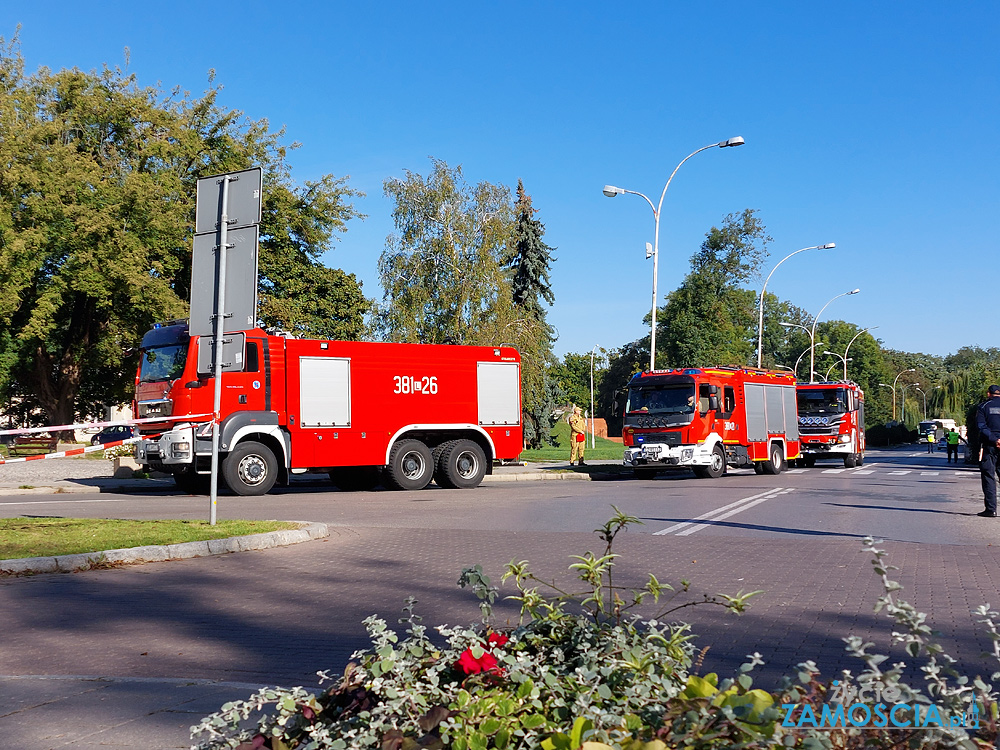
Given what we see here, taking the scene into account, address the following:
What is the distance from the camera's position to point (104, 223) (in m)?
29.8

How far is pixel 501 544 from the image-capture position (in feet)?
35.9

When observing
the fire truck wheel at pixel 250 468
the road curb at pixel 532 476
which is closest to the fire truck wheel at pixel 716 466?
the road curb at pixel 532 476

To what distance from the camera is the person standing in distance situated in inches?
548

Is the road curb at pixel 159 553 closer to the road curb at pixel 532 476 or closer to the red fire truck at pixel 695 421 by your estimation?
the road curb at pixel 532 476

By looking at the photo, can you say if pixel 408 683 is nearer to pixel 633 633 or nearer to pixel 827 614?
pixel 633 633

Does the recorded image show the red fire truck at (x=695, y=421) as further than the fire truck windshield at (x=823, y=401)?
No

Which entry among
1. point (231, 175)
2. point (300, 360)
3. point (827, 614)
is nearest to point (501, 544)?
point (827, 614)

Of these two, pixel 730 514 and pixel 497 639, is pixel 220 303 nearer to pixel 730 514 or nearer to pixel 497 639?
pixel 730 514

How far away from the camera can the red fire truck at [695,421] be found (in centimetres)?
2489

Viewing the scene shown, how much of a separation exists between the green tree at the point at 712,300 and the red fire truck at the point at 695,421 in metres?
49.5

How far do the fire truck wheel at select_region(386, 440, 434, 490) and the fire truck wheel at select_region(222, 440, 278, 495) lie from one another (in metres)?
2.52

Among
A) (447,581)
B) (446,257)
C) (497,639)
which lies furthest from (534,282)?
(497,639)

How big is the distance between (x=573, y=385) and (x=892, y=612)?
357ft

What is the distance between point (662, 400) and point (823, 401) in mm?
11969
